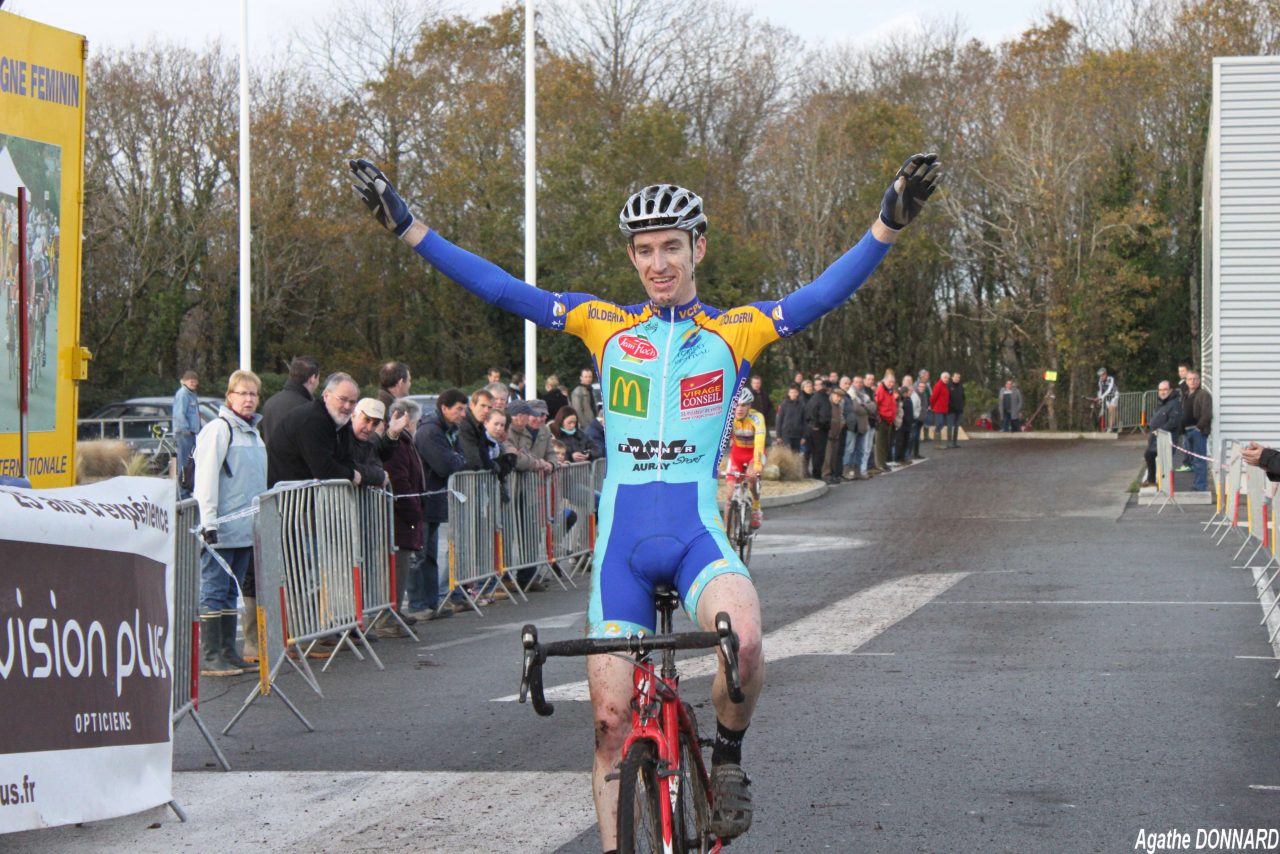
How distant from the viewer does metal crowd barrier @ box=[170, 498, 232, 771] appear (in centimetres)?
763

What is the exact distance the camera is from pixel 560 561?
56.9ft

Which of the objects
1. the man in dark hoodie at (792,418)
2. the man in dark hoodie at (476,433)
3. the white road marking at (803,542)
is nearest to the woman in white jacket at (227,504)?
the man in dark hoodie at (476,433)

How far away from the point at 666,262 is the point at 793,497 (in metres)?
22.8

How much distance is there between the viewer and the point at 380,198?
18.3 feet

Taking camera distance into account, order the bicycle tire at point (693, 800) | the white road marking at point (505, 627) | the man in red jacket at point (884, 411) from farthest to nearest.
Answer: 1. the man in red jacket at point (884, 411)
2. the white road marking at point (505, 627)
3. the bicycle tire at point (693, 800)

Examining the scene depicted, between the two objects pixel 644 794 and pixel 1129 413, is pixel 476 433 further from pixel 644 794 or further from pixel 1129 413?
pixel 1129 413

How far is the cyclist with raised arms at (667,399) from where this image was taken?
4.89 meters

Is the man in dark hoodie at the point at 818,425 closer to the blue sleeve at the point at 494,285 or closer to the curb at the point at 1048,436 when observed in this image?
the curb at the point at 1048,436

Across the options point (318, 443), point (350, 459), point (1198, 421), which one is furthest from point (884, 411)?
point (318, 443)

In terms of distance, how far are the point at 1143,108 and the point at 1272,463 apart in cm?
5154

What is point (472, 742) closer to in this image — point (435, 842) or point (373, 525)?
point (435, 842)

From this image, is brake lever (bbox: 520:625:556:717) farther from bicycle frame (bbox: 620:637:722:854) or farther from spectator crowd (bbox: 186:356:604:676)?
spectator crowd (bbox: 186:356:604:676)

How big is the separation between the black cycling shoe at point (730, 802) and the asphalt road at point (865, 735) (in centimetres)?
121

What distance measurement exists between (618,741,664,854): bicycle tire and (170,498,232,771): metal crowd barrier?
12.1ft
